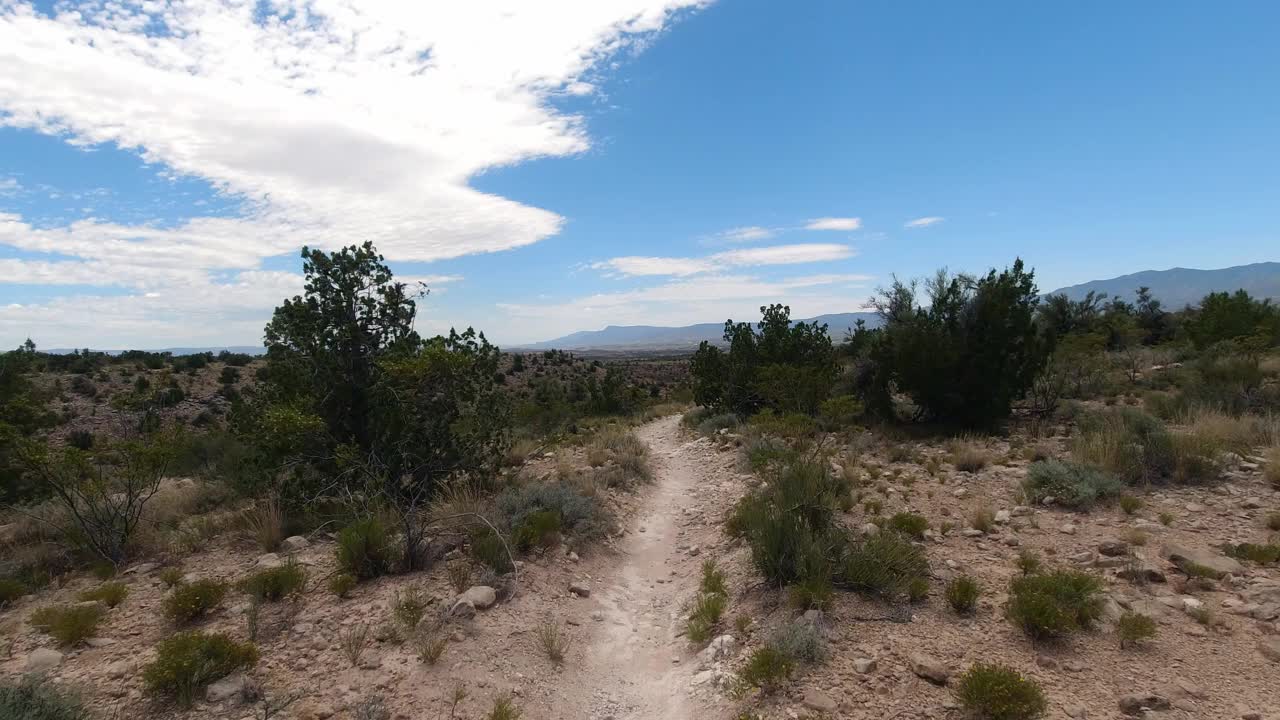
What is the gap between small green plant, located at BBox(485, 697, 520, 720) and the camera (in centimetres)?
425

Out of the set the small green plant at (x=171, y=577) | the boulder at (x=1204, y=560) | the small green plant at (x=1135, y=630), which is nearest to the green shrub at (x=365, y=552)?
the small green plant at (x=171, y=577)

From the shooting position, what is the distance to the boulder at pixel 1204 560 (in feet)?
18.5

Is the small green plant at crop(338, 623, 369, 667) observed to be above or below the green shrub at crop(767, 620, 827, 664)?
above

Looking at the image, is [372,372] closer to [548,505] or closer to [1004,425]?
[548,505]

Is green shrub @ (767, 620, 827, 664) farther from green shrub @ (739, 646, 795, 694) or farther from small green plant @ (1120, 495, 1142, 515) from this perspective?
small green plant @ (1120, 495, 1142, 515)

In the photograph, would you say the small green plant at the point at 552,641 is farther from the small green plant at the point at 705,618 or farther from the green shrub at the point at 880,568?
the green shrub at the point at 880,568

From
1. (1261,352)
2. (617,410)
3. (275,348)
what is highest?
(275,348)

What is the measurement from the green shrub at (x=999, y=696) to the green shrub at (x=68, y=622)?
7.23 metres

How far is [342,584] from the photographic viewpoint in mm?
6086

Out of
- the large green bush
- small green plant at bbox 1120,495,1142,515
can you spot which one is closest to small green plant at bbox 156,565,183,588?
small green plant at bbox 1120,495,1142,515

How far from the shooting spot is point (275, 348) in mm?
9211

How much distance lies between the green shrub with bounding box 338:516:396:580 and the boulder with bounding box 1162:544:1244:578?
27.1 feet

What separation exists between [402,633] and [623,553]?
359cm

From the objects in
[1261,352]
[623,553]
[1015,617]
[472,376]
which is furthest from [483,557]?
[1261,352]
